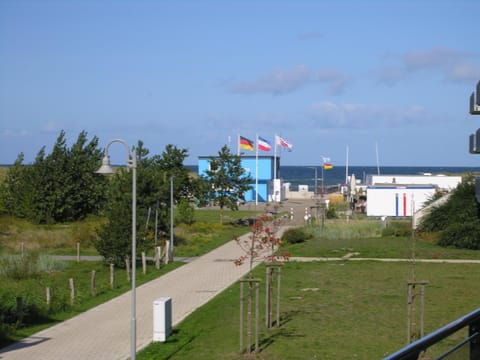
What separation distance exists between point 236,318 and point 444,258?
54.6 ft

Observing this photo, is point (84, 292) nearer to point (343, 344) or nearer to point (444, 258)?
point (343, 344)

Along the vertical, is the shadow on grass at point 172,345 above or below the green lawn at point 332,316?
below

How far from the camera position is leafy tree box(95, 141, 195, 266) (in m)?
27.4

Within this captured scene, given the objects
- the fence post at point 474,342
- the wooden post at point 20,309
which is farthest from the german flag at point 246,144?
the fence post at point 474,342

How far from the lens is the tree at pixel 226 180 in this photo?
159 ft

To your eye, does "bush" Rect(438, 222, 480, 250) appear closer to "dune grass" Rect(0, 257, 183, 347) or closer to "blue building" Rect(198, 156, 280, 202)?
"dune grass" Rect(0, 257, 183, 347)

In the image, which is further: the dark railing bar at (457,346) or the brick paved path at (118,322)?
the brick paved path at (118,322)

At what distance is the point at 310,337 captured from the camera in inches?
580

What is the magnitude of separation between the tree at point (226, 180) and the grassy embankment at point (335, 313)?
63.6 ft

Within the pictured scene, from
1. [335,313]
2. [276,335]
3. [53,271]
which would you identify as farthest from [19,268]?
[276,335]

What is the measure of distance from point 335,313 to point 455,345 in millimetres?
13676

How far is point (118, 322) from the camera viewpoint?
56.2 ft

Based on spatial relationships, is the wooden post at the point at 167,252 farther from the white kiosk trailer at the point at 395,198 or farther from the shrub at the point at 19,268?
the white kiosk trailer at the point at 395,198

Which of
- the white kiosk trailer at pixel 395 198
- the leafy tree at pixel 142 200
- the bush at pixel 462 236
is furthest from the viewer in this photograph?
the white kiosk trailer at pixel 395 198
